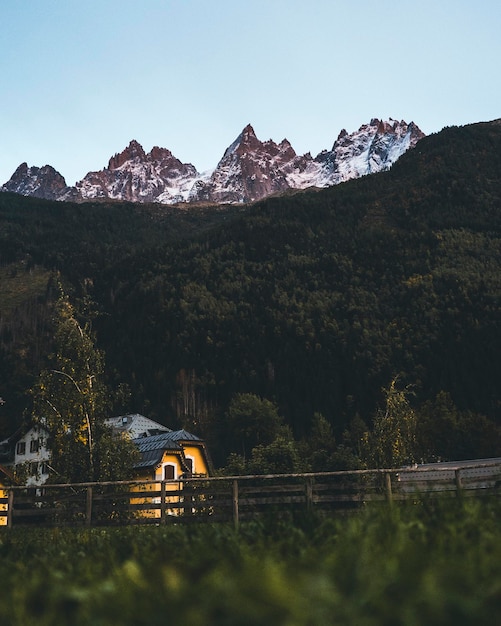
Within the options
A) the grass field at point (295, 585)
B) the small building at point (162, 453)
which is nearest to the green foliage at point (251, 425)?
the small building at point (162, 453)

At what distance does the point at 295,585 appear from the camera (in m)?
3.28

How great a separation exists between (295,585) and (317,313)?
127 m

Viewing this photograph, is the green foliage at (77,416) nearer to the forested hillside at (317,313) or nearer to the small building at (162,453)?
the small building at (162,453)

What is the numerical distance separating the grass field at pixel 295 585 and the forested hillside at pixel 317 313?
80.5m

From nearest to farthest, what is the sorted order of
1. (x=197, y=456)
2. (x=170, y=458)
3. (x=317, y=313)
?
(x=170, y=458)
(x=197, y=456)
(x=317, y=313)

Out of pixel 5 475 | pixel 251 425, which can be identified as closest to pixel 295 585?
pixel 5 475

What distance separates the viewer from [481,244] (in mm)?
140750

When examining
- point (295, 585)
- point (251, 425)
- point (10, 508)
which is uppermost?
point (251, 425)

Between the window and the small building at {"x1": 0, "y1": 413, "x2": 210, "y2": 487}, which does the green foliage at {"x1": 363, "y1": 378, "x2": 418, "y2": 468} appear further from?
the window

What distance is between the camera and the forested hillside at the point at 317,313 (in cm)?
10588

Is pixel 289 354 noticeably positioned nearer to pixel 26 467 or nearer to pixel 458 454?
pixel 458 454

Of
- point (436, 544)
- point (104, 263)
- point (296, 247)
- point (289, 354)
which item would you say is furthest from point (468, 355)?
point (104, 263)

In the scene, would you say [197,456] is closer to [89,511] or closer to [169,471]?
[169,471]

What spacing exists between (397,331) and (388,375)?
12165mm
